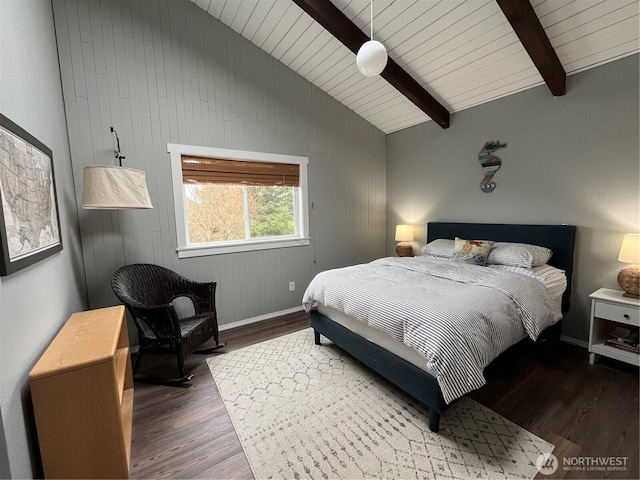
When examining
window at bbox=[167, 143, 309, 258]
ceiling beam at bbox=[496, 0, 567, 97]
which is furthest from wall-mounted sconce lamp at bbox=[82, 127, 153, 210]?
ceiling beam at bbox=[496, 0, 567, 97]

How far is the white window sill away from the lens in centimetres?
287

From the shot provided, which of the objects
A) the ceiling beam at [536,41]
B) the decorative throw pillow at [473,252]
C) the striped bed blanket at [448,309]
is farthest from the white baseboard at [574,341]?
the ceiling beam at [536,41]

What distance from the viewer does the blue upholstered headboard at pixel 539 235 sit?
2.59 m

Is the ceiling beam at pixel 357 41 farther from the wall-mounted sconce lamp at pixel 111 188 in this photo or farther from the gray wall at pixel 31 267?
the wall-mounted sconce lamp at pixel 111 188

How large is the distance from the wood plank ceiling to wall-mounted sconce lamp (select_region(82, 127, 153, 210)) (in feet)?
6.65

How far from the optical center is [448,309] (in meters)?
1.64

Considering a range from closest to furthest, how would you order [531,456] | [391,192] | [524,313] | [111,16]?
Result: [531,456] → [524,313] → [111,16] → [391,192]

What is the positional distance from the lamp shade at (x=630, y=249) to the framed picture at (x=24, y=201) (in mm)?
3698

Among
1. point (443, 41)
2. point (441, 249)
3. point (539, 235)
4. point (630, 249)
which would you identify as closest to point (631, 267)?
point (630, 249)

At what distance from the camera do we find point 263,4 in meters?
2.60

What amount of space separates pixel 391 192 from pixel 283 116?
6.69 feet

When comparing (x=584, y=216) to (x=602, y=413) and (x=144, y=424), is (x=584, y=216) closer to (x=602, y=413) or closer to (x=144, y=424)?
(x=602, y=413)

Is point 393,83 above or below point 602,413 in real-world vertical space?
above

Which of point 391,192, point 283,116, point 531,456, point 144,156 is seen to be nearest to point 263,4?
point 283,116
